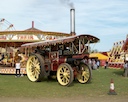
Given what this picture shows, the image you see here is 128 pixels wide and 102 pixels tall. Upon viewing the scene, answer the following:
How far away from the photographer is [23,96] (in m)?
9.88

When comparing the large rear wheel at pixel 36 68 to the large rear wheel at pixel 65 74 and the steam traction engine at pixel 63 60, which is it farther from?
the large rear wheel at pixel 65 74

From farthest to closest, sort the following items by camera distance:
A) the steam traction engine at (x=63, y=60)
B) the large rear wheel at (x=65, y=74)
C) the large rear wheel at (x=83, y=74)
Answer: the large rear wheel at (x=83, y=74)
the steam traction engine at (x=63, y=60)
the large rear wheel at (x=65, y=74)

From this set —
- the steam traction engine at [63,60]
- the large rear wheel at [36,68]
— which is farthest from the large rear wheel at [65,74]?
the large rear wheel at [36,68]

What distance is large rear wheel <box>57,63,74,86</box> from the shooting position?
1281 centimetres

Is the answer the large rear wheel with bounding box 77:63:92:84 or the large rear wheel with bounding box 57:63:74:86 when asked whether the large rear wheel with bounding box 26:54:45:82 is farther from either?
the large rear wheel with bounding box 77:63:92:84

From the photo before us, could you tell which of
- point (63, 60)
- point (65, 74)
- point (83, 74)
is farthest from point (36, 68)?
point (83, 74)

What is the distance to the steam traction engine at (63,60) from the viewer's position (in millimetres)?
13469

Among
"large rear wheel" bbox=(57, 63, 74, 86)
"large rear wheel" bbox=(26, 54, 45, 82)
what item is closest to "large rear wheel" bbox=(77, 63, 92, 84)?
"large rear wheel" bbox=(57, 63, 74, 86)

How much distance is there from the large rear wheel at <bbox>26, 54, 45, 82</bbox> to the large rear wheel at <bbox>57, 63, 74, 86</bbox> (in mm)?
1353

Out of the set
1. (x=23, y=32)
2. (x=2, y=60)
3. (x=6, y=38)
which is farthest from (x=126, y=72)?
(x=2, y=60)

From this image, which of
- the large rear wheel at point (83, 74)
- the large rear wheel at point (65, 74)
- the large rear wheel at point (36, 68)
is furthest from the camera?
the large rear wheel at point (36, 68)

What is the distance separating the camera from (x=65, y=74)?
43.5 feet

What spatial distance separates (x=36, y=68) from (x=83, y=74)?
9.36 feet

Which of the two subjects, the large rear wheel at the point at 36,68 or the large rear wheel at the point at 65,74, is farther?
the large rear wheel at the point at 36,68
